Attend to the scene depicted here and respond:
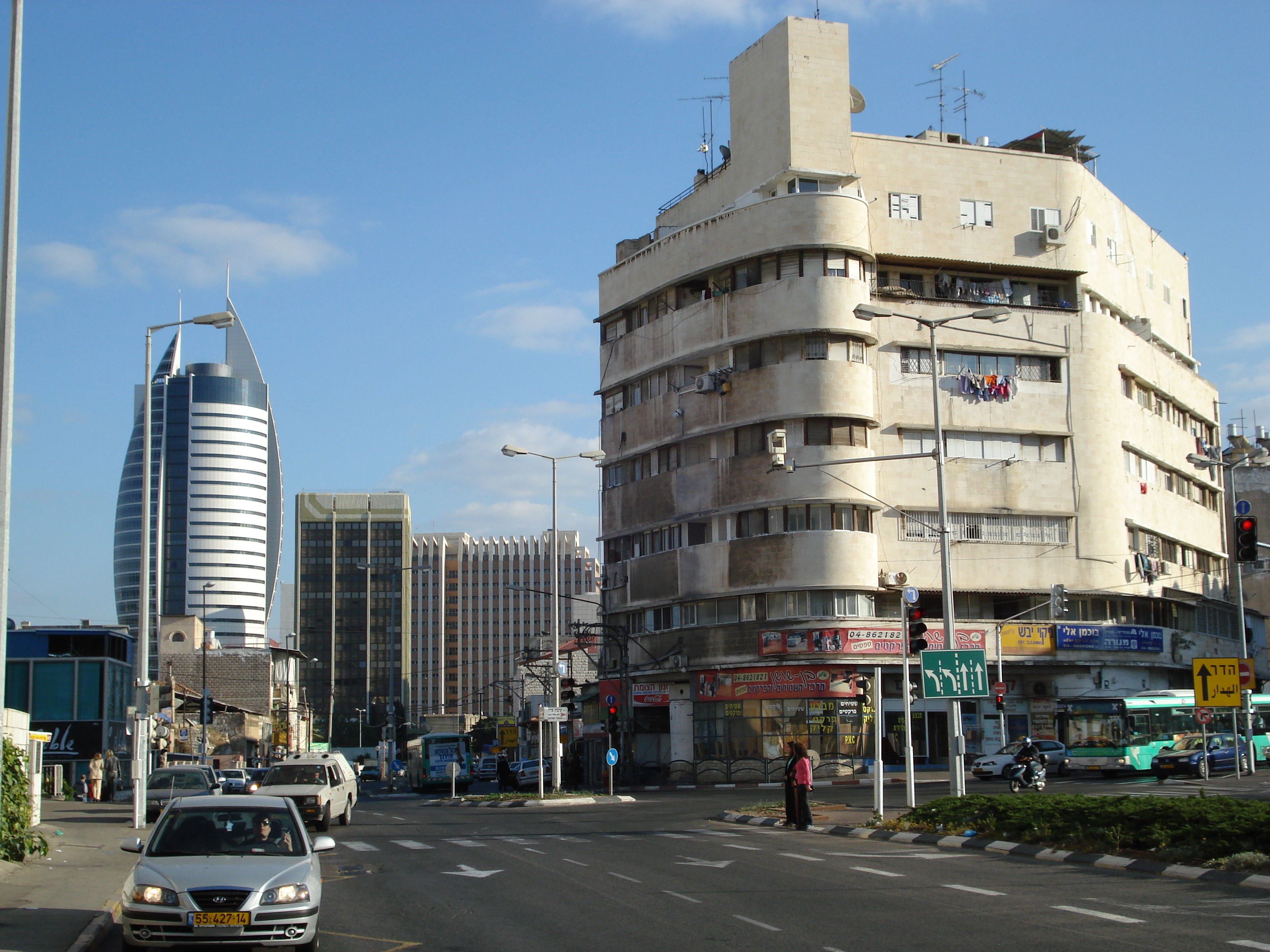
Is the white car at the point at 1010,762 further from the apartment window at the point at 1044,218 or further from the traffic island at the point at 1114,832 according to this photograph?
the apartment window at the point at 1044,218

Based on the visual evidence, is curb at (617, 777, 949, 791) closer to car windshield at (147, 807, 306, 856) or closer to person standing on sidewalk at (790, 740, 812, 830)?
person standing on sidewalk at (790, 740, 812, 830)

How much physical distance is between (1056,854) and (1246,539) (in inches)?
482

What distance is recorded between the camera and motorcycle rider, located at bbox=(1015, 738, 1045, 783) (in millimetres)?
35531

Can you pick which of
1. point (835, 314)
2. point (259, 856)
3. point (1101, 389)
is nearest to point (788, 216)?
point (835, 314)

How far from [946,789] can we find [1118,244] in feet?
126

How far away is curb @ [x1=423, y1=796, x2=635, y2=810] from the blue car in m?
16.7

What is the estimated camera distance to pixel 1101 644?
58.7m

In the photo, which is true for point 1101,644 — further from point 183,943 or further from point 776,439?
point 183,943


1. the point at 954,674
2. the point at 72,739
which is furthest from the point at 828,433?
the point at 72,739

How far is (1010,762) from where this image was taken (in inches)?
1823

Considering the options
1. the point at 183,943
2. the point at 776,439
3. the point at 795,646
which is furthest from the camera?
the point at 795,646

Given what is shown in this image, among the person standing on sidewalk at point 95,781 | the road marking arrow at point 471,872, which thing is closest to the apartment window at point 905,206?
the person standing on sidewalk at point 95,781

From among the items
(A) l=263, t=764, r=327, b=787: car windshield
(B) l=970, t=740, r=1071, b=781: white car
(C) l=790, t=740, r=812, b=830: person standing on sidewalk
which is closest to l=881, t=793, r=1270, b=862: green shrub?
(C) l=790, t=740, r=812, b=830: person standing on sidewalk

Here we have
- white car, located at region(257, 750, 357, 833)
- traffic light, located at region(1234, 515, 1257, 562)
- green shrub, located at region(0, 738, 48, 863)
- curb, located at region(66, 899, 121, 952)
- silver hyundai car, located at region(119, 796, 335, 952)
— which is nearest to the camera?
silver hyundai car, located at region(119, 796, 335, 952)
